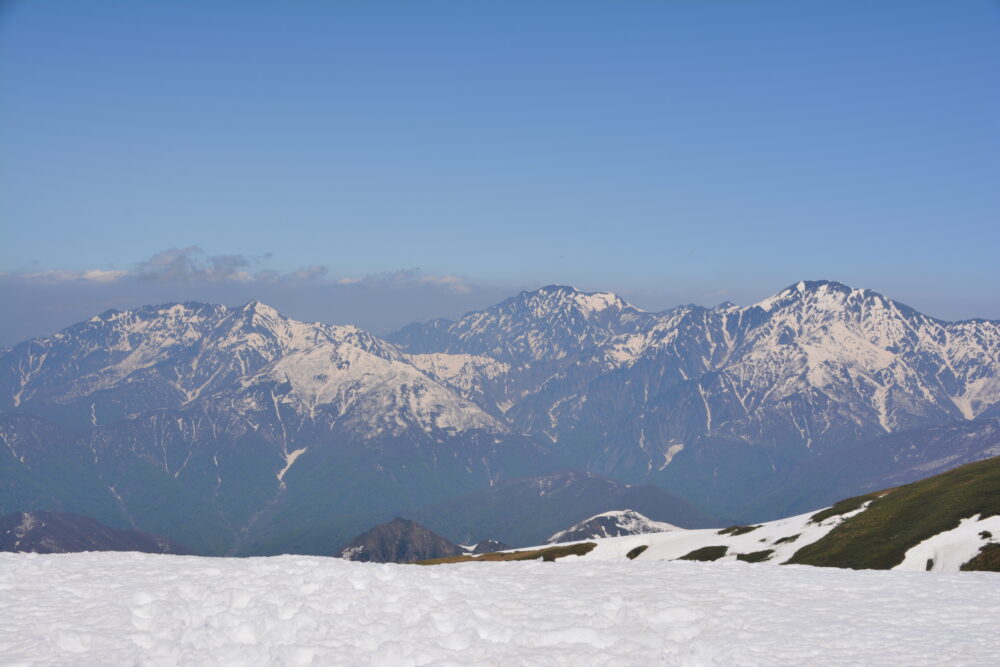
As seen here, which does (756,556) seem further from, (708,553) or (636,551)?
(636,551)

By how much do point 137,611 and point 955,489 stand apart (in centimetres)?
9010

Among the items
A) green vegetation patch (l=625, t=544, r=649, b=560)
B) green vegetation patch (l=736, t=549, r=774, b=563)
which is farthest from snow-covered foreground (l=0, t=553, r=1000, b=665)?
green vegetation patch (l=625, t=544, r=649, b=560)

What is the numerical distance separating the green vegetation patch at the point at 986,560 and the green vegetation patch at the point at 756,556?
32787mm

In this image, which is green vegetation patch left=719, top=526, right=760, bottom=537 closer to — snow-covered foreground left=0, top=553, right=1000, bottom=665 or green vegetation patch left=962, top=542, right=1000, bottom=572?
green vegetation patch left=962, top=542, right=1000, bottom=572

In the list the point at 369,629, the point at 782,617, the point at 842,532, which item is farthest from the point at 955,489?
the point at 369,629

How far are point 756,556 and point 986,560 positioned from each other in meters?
37.6

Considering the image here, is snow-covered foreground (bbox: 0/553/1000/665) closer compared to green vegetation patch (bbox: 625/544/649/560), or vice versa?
snow-covered foreground (bbox: 0/553/1000/665)

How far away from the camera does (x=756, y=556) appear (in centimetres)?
9694

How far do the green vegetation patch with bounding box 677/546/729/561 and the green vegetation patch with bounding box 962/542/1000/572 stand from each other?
144 ft

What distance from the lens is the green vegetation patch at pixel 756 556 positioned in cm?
9500

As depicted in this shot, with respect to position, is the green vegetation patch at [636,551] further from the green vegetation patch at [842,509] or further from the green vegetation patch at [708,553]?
the green vegetation patch at [842,509]

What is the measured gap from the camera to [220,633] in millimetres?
26156

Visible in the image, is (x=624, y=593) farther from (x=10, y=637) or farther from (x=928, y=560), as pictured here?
(x=928, y=560)

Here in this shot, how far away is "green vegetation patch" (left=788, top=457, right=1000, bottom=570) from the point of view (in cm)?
7462
